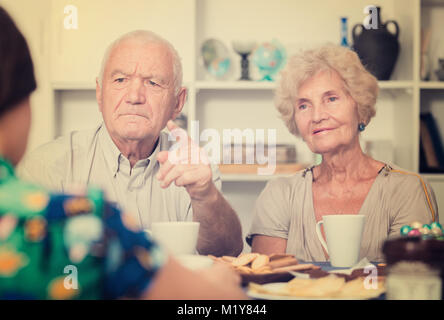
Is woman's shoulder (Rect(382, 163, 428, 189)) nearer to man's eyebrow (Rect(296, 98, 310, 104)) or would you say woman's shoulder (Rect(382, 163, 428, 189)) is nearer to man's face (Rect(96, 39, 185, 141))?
man's eyebrow (Rect(296, 98, 310, 104))

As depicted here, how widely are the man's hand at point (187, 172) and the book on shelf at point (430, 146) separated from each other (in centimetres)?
98

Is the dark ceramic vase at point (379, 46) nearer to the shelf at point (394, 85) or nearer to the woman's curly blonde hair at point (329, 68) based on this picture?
the shelf at point (394, 85)

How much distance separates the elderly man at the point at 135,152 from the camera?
121cm

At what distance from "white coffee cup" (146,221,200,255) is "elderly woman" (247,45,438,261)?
0.51 m

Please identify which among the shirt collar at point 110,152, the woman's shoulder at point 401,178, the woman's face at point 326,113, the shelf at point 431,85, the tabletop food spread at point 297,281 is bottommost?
the tabletop food spread at point 297,281

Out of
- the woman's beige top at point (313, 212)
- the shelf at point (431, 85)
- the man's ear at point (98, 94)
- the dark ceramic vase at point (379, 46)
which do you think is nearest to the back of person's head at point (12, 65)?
the man's ear at point (98, 94)

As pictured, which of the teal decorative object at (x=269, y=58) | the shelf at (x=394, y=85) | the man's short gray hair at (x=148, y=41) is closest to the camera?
the man's short gray hair at (x=148, y=41)

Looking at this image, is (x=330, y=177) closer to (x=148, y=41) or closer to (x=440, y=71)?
(x=148, y=41)

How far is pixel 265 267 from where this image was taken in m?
0.80

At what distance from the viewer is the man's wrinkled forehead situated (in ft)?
4.13

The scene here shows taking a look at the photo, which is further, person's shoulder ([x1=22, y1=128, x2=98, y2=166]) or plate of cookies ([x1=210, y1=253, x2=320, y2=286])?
person's shoulder ([x1=22, y1=128, x2=98, y2=166])

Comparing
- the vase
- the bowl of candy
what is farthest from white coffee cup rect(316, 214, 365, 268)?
the vase

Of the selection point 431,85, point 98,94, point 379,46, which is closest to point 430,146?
point 431,85
